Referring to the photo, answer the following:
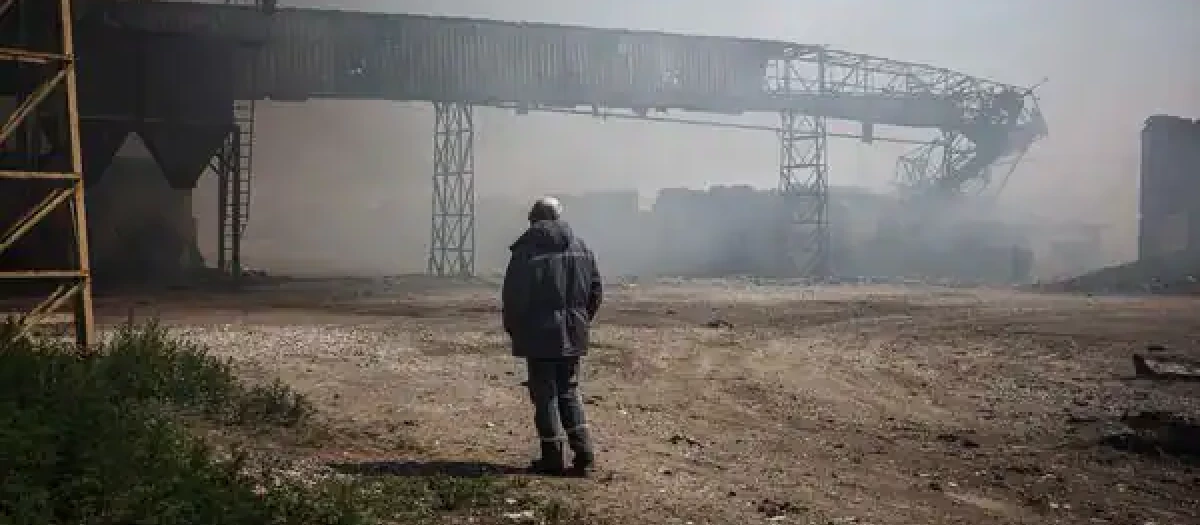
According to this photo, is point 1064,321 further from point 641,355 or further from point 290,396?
point 290,396

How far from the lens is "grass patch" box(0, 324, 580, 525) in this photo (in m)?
3.78

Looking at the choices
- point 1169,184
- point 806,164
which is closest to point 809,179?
point 806,164

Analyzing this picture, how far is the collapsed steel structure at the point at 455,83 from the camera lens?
2086cm

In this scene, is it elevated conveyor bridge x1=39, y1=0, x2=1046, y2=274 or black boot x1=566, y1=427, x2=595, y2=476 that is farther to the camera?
elevated conveyor bridge x1=39, y1=0, x2=1046, y2=274

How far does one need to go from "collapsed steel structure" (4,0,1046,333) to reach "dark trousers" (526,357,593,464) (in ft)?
59.4

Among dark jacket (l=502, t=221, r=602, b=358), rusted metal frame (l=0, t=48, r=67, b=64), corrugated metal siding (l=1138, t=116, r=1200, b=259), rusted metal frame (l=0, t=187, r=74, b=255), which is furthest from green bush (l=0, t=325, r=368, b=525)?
corrugated metal siding (l=1138, t=116, r=1200, b=259)

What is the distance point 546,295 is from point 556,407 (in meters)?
0.65

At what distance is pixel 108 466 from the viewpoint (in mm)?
4039

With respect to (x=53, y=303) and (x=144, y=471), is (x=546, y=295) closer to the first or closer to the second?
(x=144, y=471)

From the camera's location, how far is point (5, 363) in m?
5.10

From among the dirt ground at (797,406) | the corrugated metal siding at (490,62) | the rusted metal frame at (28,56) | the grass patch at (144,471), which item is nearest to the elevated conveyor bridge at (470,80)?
the corrugated metal siding at (490,62)

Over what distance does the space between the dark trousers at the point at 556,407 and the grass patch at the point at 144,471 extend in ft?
1.25

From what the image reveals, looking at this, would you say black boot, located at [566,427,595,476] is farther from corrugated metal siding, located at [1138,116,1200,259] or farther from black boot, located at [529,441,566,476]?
corrugated metal siding, located at [1138,116,1200,259]

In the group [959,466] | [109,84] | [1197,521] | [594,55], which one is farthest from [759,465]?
[594,55]
